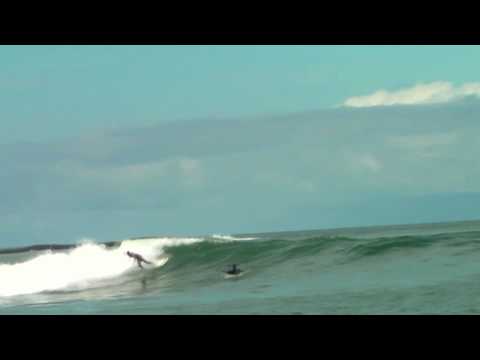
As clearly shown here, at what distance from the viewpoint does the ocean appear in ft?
31.7

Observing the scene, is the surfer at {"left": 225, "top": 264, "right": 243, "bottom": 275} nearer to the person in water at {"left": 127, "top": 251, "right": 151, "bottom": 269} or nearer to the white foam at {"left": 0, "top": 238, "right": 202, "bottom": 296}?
the white foam at {"left": 0, "top": 238, "right": 202, "bottom": 296}

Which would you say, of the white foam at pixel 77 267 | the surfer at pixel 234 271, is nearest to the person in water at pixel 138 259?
the white foam at pixel 77 267

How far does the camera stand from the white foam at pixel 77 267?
20.2m

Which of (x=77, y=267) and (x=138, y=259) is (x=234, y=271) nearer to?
(x=138, y=259)

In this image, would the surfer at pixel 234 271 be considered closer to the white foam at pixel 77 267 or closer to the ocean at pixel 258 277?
the ocean at pixel 258 277

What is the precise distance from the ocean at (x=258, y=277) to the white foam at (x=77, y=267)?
0.13 ft

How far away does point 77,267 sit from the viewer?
2323 centimetres

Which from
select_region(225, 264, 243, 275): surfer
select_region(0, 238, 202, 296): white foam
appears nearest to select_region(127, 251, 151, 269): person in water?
select_region(0, 238, 202, 296): white foam

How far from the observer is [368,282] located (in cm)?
1194
